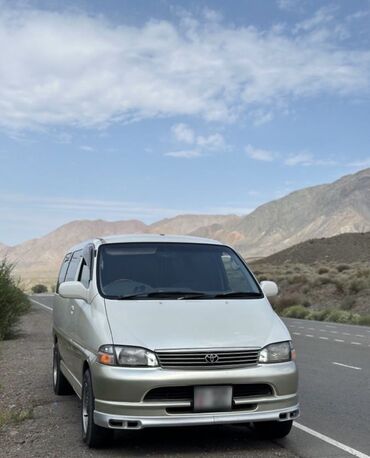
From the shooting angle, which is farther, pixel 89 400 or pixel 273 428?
pixel 273 428

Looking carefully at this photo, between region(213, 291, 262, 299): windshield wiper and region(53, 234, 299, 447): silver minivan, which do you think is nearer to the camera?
region(53, 234, 299, 447): silver minivan

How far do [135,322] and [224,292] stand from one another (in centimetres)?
129

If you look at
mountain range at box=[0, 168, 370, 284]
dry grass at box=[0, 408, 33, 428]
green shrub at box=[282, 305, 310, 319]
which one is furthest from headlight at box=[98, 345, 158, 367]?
mountain range at box=[0, 168, 370, 284]

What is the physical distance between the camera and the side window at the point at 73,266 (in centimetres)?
899

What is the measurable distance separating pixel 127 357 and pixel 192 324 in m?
0.69

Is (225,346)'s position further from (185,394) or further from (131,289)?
(131,289)

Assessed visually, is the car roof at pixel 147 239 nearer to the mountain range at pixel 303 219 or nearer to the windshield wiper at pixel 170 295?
the windshield wiper at pixel 170 295

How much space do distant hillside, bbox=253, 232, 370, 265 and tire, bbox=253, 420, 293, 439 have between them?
259 ft

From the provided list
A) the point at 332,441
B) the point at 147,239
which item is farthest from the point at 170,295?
the point at 332,441

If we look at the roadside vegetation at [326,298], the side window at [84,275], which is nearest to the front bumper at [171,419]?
the side window at [84,275]

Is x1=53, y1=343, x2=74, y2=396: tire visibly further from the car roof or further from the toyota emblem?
the toyota emblem

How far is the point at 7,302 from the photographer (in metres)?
20.5

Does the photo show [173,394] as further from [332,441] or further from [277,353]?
[332,441]

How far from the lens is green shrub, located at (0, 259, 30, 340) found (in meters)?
20.2
